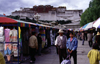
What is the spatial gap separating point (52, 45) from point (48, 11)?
63.7 meters

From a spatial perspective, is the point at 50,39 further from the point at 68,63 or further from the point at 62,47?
the point at 68,63

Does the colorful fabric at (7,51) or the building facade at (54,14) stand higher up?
the building facade at (54,14)

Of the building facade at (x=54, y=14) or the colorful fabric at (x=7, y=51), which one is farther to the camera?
the building facade at (x=54, y=14)

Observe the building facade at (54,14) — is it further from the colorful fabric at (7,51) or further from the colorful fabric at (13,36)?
the colorful fabric at (7,51)

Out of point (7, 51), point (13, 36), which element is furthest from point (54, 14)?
point (7, 51)

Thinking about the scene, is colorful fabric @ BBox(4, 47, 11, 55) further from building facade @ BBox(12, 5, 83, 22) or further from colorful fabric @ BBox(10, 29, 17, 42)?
building facade @ BBox(12, 5, 83, 22)

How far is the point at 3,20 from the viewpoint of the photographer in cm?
602

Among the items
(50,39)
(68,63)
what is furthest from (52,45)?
(68,63)

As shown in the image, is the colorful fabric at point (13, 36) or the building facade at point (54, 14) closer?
the colorful fabric at point (13, 36)

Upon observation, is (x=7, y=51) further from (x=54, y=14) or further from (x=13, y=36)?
(x=54, y=14)

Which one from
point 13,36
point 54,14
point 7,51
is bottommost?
point 7,51

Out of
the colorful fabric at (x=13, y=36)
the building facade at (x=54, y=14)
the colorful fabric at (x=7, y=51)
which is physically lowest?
the colorful fabric at (x=7, y=51)

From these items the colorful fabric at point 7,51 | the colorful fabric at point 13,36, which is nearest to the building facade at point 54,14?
the colorful fabric at point 13,36

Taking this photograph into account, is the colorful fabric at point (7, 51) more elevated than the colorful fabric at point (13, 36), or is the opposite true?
the colorful fabric at point (13, 36)
